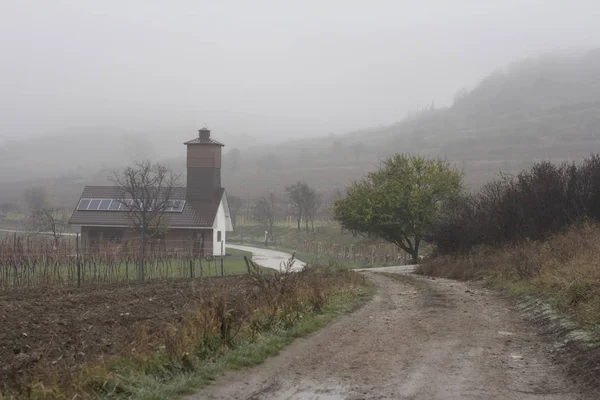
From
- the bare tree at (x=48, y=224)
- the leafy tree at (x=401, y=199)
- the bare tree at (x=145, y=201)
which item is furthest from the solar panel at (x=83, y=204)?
the leafy tree at (x=401, y=199)

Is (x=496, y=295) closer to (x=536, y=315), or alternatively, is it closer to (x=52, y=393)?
(x=536, y=315)

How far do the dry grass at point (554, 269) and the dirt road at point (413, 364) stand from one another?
38.6 inches

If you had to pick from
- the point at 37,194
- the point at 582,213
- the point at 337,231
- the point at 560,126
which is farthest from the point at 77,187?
the point at 582,213

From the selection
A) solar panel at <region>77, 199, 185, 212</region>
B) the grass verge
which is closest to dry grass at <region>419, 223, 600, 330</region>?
A: the grass verge

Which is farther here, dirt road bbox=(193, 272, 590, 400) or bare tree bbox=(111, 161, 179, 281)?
bare tree bbox=(111, 161, 179, 281)

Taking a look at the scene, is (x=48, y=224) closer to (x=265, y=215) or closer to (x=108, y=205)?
(x=108, y=205)

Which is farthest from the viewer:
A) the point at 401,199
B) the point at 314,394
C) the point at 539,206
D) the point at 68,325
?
the point at 401,199

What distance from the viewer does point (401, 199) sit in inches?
1639

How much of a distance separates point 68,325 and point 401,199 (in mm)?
31948

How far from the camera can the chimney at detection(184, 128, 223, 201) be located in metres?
58.3

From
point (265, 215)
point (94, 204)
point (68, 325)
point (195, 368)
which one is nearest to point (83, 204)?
point (94, 204)

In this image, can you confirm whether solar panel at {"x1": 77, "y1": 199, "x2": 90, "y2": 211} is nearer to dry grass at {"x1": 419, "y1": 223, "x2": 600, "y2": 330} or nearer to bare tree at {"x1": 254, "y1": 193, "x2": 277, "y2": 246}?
bare tree at {"x1": 254, "y1": 193, "x2": 277, "y2": 246}

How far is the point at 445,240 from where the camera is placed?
99.5 ft

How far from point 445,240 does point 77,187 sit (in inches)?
5876
